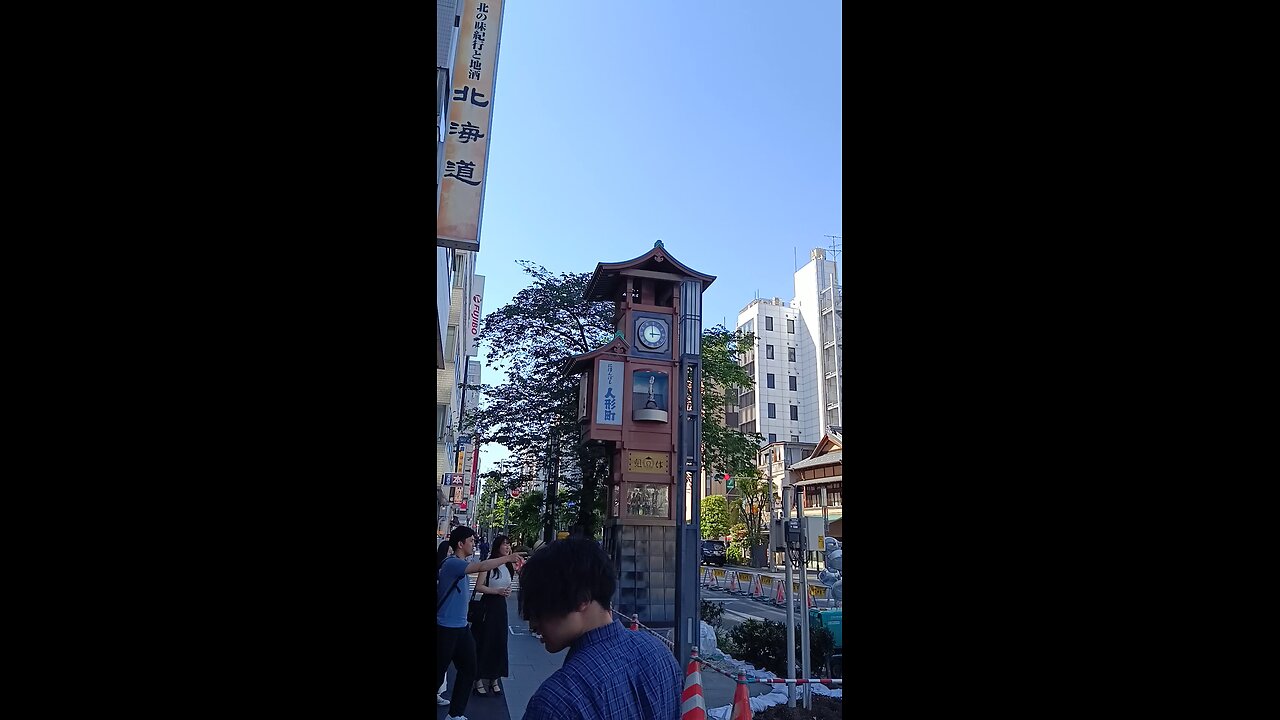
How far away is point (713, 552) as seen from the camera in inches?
1847

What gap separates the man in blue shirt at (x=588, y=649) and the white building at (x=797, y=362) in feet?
189

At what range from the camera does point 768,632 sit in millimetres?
10188

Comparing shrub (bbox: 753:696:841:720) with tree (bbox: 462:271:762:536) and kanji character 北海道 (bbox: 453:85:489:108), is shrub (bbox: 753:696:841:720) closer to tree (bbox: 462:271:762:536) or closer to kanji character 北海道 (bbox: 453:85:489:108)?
kanji character 北海道 (bbox: 453:85:489:108)

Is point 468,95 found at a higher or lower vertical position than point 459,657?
higher

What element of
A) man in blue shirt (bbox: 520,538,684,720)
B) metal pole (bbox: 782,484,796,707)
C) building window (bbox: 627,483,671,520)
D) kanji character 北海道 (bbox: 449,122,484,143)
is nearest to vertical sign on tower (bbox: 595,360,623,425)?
building window (bbox: 627,483,671,520)

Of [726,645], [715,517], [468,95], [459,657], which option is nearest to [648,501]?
[726,645]

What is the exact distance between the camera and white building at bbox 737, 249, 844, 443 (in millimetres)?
58812

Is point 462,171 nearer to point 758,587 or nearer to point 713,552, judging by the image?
point 758,587

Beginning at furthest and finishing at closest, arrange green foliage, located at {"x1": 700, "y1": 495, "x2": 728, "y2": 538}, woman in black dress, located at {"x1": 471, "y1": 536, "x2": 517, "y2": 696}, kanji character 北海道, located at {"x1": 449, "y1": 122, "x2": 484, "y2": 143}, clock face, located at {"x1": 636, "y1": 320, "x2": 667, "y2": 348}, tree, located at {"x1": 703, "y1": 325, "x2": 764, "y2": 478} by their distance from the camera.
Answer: green foliage, located at {"x1": 700, "y1": 495, "x2": 728, "y2": 538}, tree, located at {"x1": 703, "y1": 325, "x2": 764, "y2": 478}, clock face, located at {"x1": 636, "y1": 320, "x2": 667, "y2": 348}, woman in black dress, located at {"x1": 471, "y1": 536, "x2": 517, "y2": 696}, kanji character 北海道, located at {"x1": 449, "y1": 122, "x2": 484, "y2": 143}

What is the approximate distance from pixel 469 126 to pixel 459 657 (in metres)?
4.50

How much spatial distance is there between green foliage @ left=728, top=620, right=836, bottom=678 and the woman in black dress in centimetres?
354

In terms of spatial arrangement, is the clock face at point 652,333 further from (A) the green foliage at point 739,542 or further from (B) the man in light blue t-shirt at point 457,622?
(A) the green foliage at point 739,542
